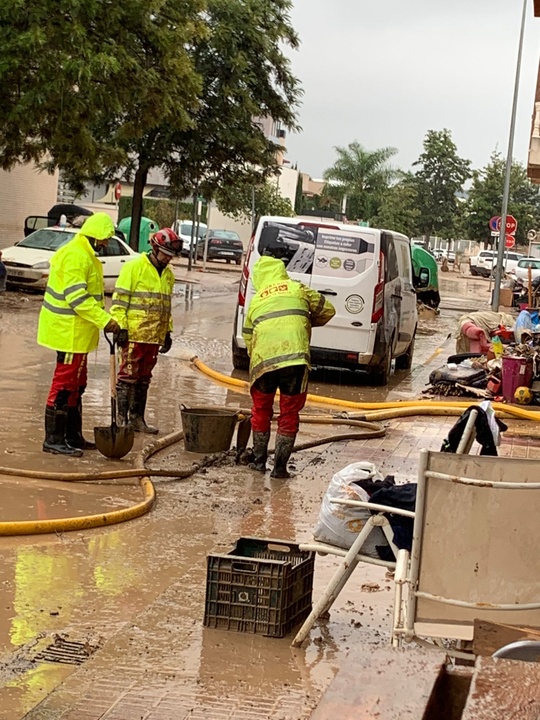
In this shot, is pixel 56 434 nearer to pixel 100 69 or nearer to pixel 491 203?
pixel 100 69

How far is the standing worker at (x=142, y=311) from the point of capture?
10.3m

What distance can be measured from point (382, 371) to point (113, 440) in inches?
259

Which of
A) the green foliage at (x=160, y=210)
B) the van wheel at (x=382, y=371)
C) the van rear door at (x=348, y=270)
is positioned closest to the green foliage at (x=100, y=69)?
the van rear door at (x=348, y=270)

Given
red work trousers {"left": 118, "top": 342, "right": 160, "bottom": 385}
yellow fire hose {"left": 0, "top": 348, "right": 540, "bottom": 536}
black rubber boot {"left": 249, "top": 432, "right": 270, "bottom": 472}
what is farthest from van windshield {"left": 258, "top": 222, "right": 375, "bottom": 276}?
black rubber boot {"left": 249, "top": 432, "right": 270, "bottom": 472}

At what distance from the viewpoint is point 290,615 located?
562 cm

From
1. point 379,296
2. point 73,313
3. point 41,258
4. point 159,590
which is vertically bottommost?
point 159,590

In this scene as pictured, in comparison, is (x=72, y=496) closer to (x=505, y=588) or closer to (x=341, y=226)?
(x=505, y=588)

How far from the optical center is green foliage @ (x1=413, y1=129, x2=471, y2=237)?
74875 mm

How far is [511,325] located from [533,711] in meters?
15.0

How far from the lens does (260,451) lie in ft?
30.9

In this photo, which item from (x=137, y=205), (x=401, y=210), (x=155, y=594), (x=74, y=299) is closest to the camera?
(x=155, y=594)

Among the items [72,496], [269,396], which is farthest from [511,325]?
[72,496]

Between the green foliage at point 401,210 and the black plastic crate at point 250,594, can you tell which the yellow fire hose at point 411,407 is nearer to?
the black plastic crate at point 250,594

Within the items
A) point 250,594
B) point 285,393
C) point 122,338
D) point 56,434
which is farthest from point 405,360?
point 250,594
